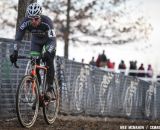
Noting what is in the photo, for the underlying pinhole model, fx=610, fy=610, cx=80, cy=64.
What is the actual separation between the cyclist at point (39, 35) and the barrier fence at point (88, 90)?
778 mm

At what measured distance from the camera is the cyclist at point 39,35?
1134cm

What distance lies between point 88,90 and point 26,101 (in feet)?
18.8

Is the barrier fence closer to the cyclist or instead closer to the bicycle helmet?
the cyclist

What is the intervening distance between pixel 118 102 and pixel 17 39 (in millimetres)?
7875

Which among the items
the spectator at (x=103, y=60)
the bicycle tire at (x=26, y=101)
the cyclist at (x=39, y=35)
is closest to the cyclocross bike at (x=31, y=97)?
the bicycle tire at (x=26, y=101)

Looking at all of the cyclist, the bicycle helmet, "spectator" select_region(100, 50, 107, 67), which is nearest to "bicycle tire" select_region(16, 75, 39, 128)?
the cyclist

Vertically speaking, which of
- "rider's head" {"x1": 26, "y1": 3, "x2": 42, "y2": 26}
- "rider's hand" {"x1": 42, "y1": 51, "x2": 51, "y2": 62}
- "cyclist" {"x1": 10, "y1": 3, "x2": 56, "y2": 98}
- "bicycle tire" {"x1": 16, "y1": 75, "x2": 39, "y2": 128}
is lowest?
"bicycle tire" {"x1": 16, "y1": 75, "x2": 39, "y2": 128}

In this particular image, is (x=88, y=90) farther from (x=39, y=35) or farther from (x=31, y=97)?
(x=31, y=97)

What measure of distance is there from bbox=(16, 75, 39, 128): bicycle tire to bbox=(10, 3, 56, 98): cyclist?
496 millimetres

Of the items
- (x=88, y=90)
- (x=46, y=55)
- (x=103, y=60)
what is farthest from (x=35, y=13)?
(x=103, y=60)

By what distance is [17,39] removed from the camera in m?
11.5

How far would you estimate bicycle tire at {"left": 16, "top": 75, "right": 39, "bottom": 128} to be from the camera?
420 inches

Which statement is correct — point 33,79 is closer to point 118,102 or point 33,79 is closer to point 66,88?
point 66,88

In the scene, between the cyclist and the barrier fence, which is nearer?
the cyclist
